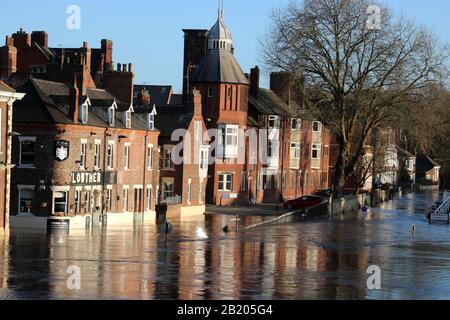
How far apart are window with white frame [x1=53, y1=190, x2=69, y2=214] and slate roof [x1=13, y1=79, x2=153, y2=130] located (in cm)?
399

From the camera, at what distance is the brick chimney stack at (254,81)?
9638 centimetres

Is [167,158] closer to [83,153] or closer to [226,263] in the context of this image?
[83,153]

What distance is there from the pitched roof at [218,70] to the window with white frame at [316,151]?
23.6 meters

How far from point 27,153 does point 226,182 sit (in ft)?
104

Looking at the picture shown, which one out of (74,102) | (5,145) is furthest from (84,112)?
(5,145)

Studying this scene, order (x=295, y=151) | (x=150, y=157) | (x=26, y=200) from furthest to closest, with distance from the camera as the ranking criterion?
(x=295, y=151), (x=150, y=157), (x=26, y=200)

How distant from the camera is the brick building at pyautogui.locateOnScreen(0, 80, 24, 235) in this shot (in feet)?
171

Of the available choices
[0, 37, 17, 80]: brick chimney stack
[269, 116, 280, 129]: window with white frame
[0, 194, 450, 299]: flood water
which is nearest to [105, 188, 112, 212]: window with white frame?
[0, 194, 450, 299]: flood water

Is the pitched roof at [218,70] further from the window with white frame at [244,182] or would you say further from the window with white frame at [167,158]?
the window with white frame at [167,158]

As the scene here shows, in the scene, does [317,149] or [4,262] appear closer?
[4,262]

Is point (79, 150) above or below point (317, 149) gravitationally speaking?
below

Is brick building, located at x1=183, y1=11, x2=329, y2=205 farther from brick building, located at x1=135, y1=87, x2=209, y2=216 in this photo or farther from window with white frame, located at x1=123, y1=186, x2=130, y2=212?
window with white frame, located at x1=123, y1=186, x2=130, y2=212

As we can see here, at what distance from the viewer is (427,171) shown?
180 meters

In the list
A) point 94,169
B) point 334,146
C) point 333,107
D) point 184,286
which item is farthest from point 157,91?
point 184,286
